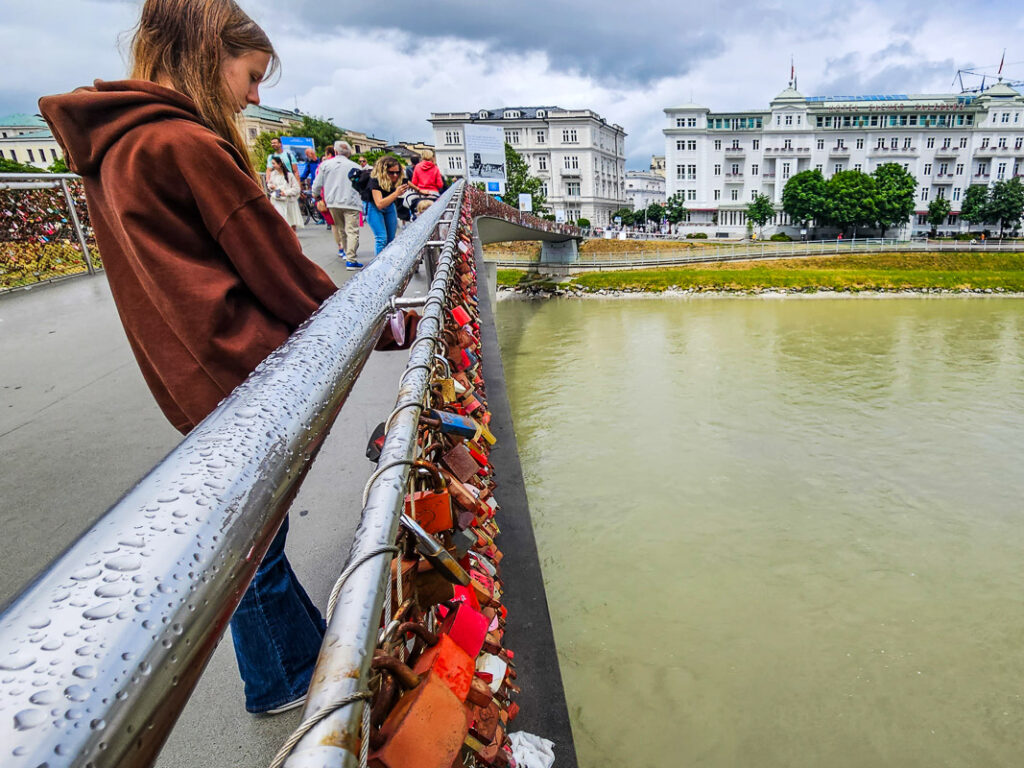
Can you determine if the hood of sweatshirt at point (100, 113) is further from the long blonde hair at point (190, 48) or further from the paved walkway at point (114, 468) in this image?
the paved walkway at point (114, 468)

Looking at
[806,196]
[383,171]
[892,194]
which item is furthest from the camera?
[806,196]

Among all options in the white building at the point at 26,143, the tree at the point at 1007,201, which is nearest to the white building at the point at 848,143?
the tree at the point at 1007,201

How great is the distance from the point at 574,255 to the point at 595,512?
105ft

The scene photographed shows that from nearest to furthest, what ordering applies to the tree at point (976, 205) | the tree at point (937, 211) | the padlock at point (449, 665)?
the padlock at point (449, 665) < the tree at point (976, 205) < the tree at point (937, 211)

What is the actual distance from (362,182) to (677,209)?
199ft

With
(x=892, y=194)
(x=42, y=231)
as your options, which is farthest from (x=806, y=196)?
(x=42, y=231)

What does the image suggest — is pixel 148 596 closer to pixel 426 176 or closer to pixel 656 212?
pixel 426 176

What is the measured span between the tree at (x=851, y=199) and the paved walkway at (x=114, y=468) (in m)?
58.6

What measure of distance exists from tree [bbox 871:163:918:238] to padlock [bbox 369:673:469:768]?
62.4 m

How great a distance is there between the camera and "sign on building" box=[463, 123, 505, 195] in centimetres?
3353

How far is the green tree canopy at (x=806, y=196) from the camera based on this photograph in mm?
53719

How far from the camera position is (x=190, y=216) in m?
1.42

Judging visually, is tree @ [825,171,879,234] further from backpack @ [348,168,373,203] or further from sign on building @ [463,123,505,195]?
backpack @ [348,168,373,203]

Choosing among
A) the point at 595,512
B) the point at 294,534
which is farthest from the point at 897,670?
the point at 294,534
